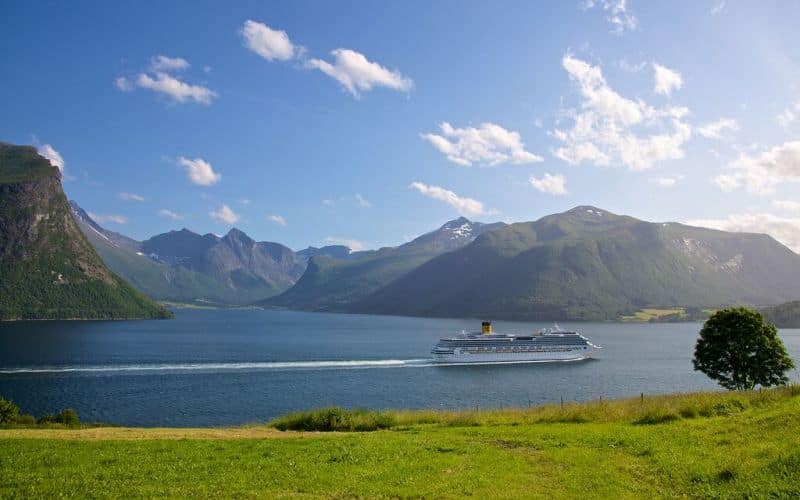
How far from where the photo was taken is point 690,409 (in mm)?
25969

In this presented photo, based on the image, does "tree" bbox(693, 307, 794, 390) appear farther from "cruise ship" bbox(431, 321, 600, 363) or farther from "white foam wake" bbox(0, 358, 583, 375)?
"cruise ship" bbox(431, 321, 600, 363)

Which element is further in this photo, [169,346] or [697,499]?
[169,346]

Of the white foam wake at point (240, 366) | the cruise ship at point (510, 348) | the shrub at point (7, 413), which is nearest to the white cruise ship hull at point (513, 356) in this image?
the cruise ship at point (510, 348)

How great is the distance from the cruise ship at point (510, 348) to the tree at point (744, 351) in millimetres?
66431

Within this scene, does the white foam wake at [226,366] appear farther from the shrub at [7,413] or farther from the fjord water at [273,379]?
the shrub at [7,413]

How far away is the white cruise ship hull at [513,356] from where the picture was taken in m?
123

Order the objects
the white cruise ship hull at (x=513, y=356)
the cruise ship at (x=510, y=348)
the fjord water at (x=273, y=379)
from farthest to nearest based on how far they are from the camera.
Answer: the cruise ship at (x=510, y=348) < the white cruise ship hull at (x=513, y=356) < the fjord water at (x=273, y=379)

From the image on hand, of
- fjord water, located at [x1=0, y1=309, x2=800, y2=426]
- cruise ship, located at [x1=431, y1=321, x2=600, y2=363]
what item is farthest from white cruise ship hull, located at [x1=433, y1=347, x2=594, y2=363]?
fjord water, located at [x1=0, y1=309, x2=800, y2=426]

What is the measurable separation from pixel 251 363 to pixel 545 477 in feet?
323

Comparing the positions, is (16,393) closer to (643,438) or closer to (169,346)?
(169,346)

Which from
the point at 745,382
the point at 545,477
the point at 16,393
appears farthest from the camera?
the point at 16,393

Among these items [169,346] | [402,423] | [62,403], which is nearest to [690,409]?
[402,423]

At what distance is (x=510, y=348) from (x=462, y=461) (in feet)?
381

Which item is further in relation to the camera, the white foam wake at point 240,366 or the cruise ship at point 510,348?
the cruise ship at point 510,348
